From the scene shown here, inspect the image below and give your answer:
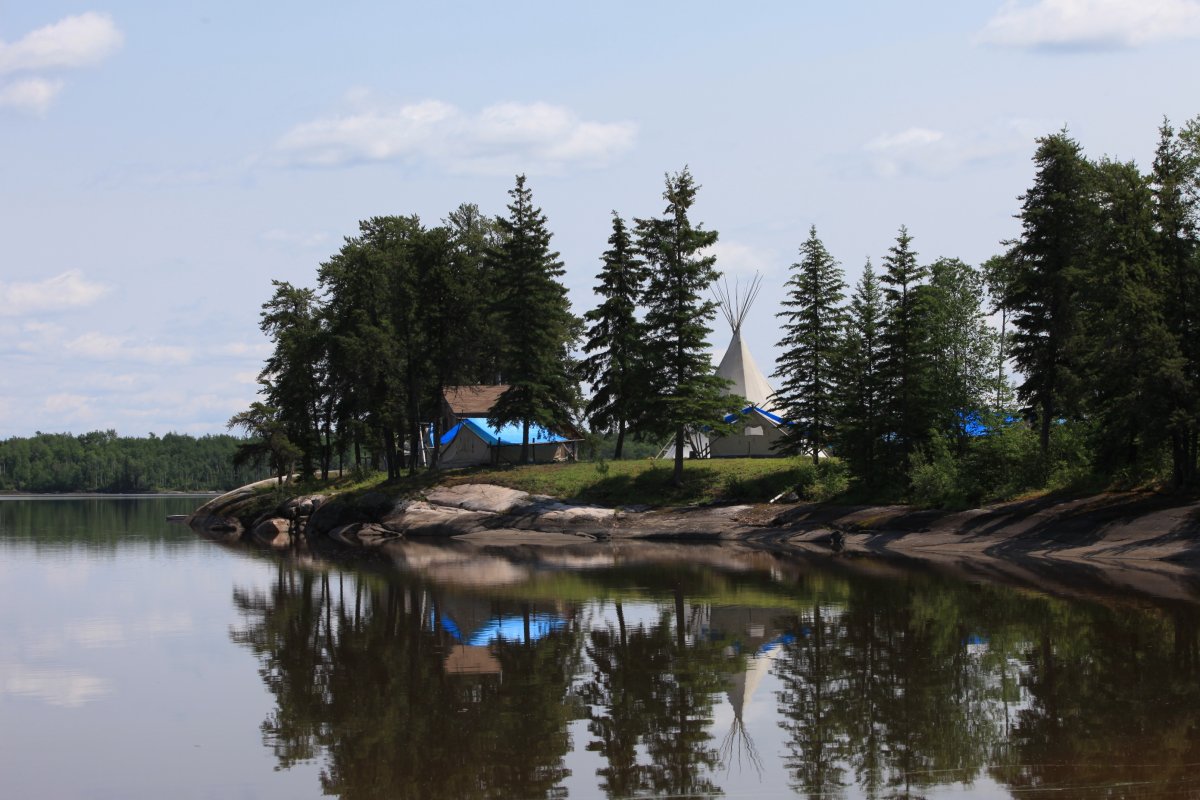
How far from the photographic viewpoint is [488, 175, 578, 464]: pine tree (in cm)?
5756

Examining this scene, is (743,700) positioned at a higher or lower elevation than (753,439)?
lower

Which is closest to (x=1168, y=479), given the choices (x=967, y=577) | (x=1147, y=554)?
(x=1147, y=554)

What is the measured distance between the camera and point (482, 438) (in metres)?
65.9

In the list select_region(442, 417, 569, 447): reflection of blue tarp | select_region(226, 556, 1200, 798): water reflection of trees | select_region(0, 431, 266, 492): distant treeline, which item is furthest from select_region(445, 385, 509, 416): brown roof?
select_region(0, 431, 266, 492): distant treeline

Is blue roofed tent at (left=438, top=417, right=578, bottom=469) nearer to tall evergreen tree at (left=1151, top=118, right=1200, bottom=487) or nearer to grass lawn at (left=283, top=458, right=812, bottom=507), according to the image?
grass lawn at (left=283, top=458, right=812, bottom=507)

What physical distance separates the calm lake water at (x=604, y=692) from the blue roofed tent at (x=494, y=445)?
3356 centimetres

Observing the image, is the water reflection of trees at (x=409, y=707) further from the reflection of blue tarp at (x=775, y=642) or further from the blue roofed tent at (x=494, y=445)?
the blue roofed tent at (x=494, y=445)

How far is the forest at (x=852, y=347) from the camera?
35.5 meters

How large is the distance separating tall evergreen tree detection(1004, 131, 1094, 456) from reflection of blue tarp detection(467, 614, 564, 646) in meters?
22.7

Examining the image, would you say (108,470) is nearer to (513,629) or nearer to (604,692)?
(513,629)

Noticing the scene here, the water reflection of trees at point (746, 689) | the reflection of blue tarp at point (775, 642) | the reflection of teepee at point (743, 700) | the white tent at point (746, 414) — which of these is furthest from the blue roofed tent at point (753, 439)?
the reflection of teepee at point (743, 700)

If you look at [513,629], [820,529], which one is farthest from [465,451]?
[513,629]

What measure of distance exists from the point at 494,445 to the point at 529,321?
895 cm

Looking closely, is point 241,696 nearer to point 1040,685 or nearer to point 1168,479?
point 1040,685
